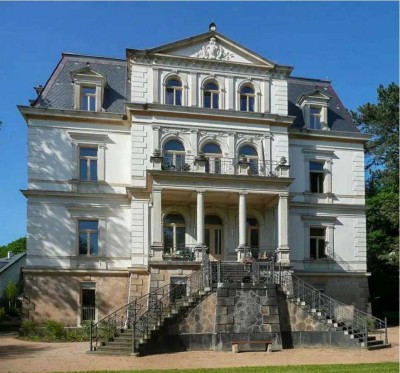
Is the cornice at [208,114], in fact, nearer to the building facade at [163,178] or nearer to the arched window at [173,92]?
the building facade at [163,178]

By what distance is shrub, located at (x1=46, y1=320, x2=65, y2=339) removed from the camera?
81.9 feet

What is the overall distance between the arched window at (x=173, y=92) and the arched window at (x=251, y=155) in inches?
157

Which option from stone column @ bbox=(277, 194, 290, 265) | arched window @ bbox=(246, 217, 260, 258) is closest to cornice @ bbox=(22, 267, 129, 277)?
arched window @ bbox=(246, 217, 260, 258)

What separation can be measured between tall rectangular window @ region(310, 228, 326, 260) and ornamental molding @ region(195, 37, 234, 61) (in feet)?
34.2

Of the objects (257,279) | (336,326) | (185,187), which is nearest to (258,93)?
(185,187)

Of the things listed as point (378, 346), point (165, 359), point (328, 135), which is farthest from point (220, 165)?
point (165, 359)

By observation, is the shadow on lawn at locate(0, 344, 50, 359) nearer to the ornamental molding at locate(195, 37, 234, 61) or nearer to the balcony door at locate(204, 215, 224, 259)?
the balcony door at locate(204, 215, 224, 259)

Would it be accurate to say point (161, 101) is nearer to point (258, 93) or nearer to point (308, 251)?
point (258, 93)

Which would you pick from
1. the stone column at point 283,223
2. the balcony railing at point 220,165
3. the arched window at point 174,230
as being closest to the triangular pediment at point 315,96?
the balcony railing at point 220,165

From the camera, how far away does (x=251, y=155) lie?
93.8ft

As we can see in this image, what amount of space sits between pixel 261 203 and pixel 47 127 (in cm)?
1145

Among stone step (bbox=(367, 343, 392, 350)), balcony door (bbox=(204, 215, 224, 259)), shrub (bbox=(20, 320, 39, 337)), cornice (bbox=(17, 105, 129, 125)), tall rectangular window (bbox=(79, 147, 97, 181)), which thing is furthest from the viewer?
balcony door (bbox=(204, 215, 224, 259))

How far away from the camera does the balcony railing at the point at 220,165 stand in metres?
25.8

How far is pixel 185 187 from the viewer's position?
25.5 meters
